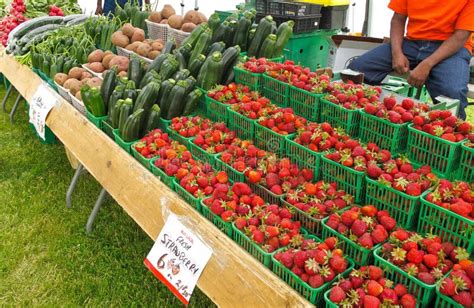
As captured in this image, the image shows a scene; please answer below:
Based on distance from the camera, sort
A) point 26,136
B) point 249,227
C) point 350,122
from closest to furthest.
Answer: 1. point 249,227
2. point 350,122
3. point 26,136

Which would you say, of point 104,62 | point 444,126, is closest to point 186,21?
point 104,62

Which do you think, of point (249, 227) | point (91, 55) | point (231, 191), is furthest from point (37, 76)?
point (249, 227)

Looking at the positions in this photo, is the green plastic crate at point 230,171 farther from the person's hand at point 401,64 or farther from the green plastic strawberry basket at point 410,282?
the person's hand at point 401,64

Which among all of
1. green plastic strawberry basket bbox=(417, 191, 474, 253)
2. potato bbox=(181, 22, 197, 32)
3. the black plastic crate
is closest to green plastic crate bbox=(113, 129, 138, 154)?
potato bbox=(181, 22, 197, 32)

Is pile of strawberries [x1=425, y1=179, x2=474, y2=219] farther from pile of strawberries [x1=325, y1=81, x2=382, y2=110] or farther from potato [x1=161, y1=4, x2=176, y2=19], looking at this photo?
potato [x1=161, y1=4, x2=176, y2=19]

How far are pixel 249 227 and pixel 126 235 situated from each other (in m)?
1.56

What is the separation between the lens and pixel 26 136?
4391 mm

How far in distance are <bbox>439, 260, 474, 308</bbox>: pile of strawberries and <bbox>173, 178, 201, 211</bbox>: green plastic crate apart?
0.95 m

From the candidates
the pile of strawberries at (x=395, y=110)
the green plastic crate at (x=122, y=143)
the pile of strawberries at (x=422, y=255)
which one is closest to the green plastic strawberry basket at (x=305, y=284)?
the pile of strawberries at (x=422, y=255)

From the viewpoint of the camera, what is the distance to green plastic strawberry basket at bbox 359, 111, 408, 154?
5.81ft

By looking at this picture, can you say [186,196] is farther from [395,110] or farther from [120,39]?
[120,39]

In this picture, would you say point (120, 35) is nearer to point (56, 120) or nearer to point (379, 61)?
point (56, 120)

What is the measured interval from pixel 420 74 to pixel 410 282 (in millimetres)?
2181

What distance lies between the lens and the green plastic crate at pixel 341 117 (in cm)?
193
